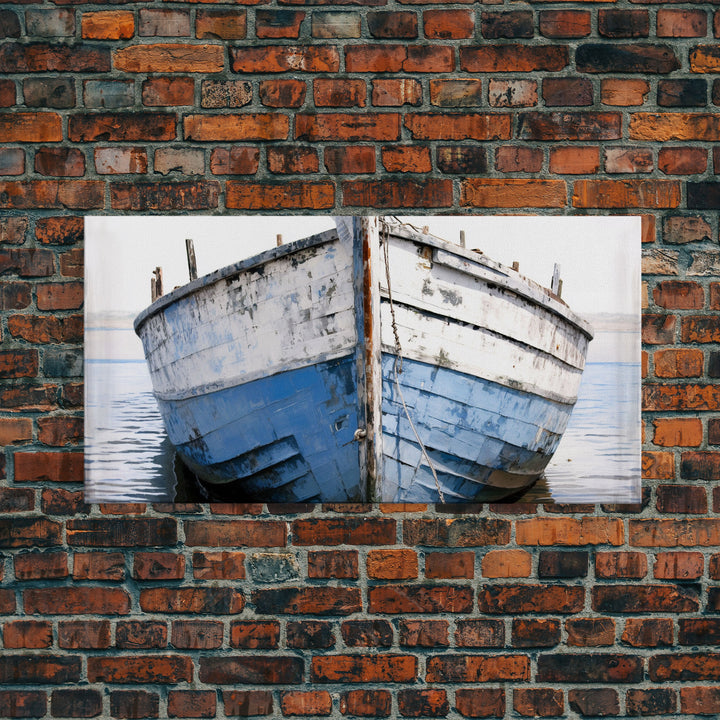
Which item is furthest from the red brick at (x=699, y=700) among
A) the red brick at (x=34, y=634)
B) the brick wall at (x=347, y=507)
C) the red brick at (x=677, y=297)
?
the red brick at (x=34, y=634)

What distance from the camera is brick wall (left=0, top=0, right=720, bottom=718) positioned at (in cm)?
219

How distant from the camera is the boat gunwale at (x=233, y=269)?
84.0 inches

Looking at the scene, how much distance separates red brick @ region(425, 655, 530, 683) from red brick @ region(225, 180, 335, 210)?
113 cm

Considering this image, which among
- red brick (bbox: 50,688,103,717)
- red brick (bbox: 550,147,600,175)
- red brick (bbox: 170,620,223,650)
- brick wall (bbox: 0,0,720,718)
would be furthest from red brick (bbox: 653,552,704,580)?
red brick (bbox: 50,688,103,717)

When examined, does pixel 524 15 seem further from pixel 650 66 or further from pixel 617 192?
pixel 617 192

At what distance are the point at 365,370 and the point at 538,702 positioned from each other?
0.91m

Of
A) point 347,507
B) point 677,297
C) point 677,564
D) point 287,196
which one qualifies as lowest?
point 677,564

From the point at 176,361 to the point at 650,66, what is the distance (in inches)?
53.4

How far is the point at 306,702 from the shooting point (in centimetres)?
218

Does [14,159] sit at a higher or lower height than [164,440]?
higher

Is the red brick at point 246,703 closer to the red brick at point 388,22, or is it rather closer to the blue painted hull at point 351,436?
the blue painted hull at point 351,436

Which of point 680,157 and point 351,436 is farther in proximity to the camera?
point 680,157

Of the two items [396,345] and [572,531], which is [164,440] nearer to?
[396,345]

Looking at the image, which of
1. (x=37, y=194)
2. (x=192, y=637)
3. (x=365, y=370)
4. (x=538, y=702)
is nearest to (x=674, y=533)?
(x=538, y=702)
